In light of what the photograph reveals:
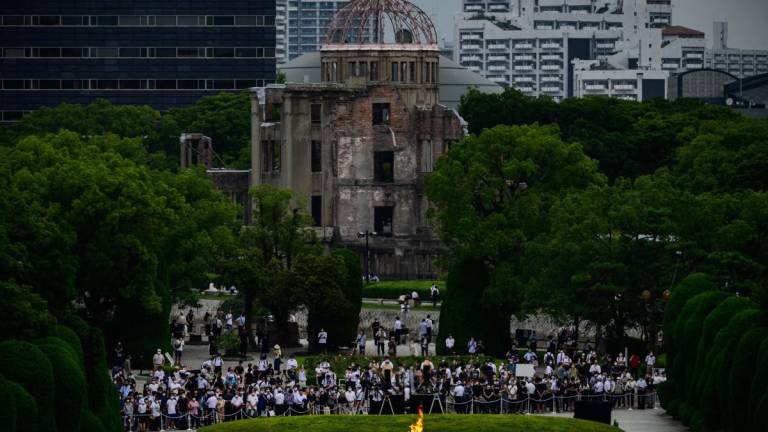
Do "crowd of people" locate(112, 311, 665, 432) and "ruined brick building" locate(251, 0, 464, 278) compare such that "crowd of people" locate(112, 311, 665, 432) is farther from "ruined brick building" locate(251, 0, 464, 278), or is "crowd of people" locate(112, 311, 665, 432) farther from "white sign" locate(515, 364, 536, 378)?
"ruined brick building" locate(251, 0, 464, 278)

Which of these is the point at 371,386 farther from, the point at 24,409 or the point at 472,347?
the point at 24,409

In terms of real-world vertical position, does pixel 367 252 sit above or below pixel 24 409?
above

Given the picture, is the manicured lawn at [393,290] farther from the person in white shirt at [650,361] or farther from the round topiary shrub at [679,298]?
the round topiary shrub at [679,298]

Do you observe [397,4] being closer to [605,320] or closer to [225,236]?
[225,236]

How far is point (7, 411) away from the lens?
239 feet

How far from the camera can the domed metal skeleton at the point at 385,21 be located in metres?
160

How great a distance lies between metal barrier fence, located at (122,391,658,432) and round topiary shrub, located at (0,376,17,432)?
20909 mm

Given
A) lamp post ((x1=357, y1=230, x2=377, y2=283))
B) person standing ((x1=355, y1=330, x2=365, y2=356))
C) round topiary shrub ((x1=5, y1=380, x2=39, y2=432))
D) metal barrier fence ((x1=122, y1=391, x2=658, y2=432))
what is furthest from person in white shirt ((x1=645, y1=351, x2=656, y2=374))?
lamp post ((x1=357, y1=230, x2=377, y2=283))

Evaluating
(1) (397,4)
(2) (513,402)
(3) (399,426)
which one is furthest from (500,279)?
(1) (397,4)

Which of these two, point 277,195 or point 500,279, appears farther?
point 277,195

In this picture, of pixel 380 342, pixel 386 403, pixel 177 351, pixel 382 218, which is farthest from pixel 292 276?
pixel 382 218

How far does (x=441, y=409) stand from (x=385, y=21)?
2615 inches

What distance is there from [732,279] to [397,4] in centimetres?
5796

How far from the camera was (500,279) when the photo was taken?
120 m
